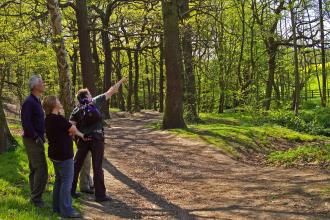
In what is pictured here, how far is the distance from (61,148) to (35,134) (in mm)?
460

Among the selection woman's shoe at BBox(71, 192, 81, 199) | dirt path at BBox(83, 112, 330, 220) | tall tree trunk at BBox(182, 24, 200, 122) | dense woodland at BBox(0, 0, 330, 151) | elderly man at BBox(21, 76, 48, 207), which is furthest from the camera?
tall tree trunk at BBox(182, 24, 200, 122)

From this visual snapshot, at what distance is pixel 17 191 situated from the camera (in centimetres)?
750

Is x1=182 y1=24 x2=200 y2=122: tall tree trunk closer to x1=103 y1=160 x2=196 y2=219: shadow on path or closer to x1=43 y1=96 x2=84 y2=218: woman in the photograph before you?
x1=103 y1=160 x2=196 y2=219: shadow on path

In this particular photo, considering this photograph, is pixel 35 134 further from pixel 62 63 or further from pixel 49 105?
pixel 62 63

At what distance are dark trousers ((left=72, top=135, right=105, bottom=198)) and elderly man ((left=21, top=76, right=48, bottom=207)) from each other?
1.12 meters

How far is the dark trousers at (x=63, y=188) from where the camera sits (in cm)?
631

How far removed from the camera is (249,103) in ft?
76.0

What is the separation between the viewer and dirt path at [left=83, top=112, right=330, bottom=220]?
720cm

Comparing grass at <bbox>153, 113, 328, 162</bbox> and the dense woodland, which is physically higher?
the dense woodland

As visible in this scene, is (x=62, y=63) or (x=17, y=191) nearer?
(x=17, y=191)

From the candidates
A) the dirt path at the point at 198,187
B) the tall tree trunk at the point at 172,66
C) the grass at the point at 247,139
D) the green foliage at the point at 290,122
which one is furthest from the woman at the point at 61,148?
the green foliage at the point at 290,122

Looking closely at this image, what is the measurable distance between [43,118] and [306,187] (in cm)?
523

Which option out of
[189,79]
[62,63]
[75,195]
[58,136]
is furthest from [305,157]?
[189,79]

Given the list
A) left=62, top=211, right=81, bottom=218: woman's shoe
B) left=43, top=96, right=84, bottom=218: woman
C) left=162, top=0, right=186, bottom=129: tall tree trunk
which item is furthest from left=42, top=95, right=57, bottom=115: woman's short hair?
left=162, top=0, right=186, bottom=129: tall tree trunk
